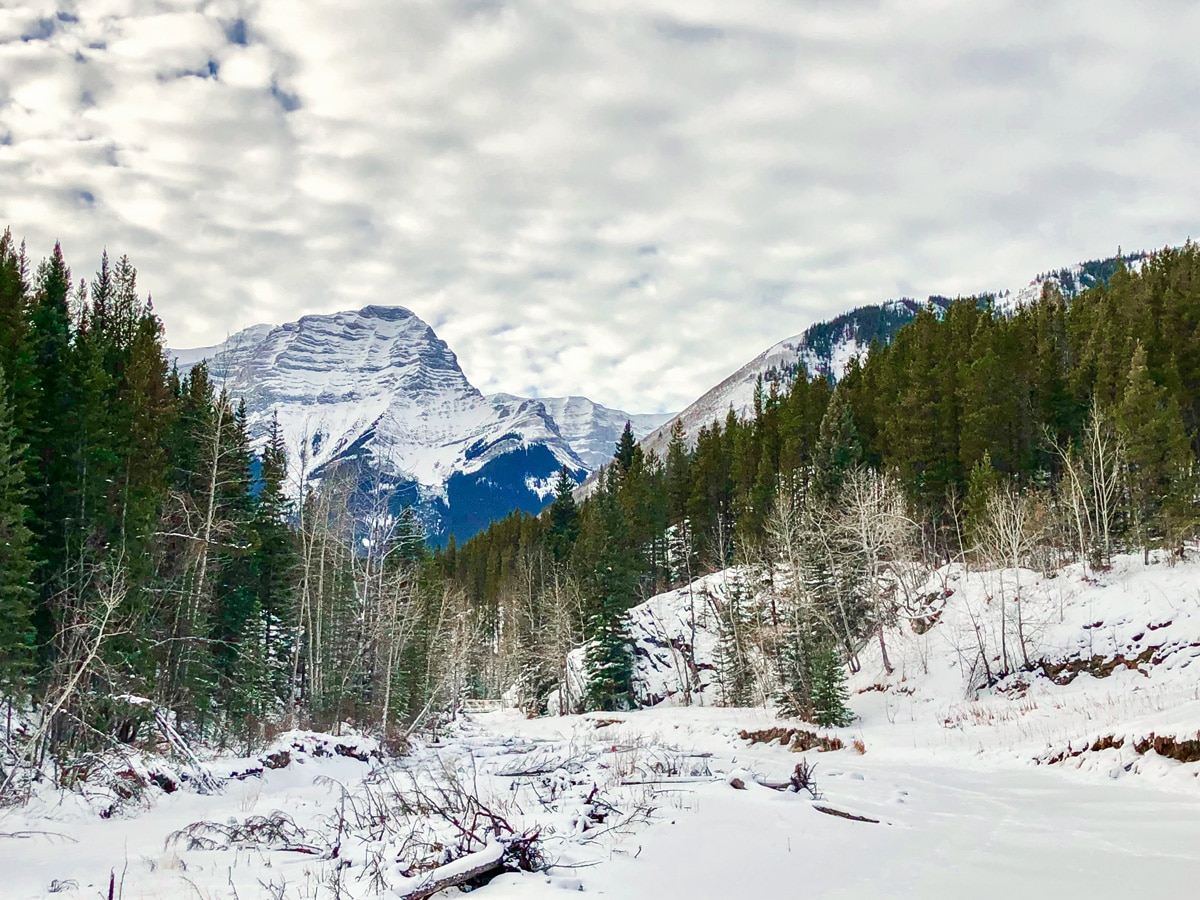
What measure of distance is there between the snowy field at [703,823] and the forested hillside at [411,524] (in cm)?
299

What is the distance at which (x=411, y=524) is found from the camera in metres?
49.4

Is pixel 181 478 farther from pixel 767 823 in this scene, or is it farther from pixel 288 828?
pixel 767 823

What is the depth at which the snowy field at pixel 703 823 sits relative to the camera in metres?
6.04

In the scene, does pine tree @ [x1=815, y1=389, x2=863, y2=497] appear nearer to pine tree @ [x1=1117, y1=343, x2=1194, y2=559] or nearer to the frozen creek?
pine tree @ [x1=1117, y1=343, x2=1194, y2=559]

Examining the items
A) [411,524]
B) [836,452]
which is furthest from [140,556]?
[836,452]

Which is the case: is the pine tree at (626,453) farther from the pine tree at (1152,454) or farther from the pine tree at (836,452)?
the pine tree at (1152,454)

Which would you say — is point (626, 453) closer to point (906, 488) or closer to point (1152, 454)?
point (906, 488)

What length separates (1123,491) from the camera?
3625cm

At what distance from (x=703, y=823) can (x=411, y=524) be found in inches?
1715

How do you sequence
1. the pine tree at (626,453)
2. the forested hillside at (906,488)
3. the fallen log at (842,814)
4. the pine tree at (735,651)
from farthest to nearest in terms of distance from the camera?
the pine tree at (626,453) < the pine tree at (735,651) < the forested hillside at (906,488) < the fallen log at (842,814)

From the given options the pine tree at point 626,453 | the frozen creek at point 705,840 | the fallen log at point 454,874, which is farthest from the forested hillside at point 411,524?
the pine tree at point 626,453

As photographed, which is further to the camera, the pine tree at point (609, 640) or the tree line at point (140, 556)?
the pine tree at point (609, 640)

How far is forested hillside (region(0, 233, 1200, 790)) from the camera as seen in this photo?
23344 millimetres

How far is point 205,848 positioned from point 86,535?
20409 millimetres
